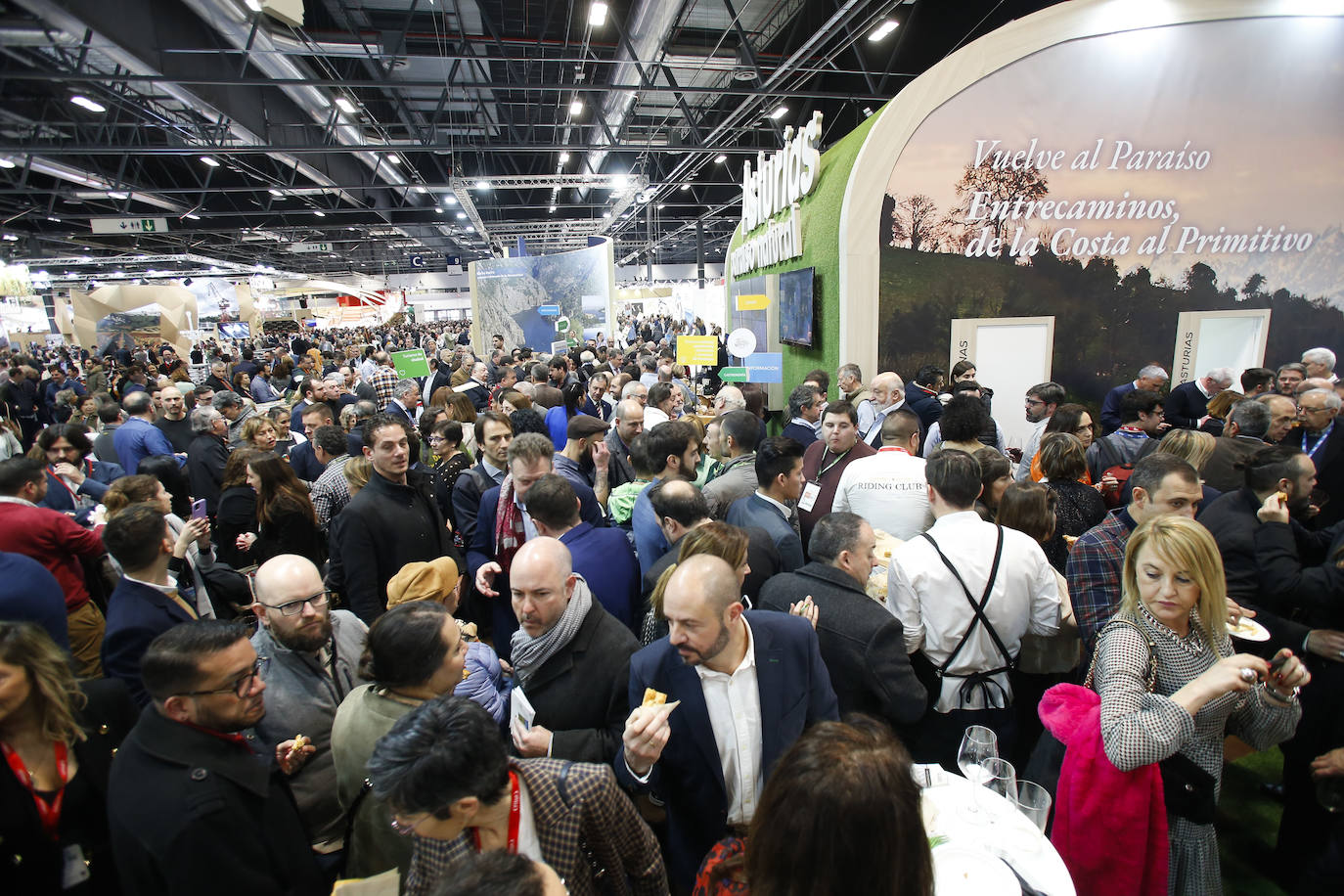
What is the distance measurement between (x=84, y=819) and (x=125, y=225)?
1777 centimetres

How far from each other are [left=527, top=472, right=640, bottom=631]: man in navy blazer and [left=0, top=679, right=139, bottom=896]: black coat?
60.6 inches

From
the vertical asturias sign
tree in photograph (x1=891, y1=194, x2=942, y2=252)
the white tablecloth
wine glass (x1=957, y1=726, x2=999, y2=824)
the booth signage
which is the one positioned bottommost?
the white tablecloth

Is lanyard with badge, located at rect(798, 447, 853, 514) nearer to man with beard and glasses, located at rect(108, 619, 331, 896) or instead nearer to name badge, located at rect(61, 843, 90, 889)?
man with beard and glasses, located at rect(108, 619, 331, 896)

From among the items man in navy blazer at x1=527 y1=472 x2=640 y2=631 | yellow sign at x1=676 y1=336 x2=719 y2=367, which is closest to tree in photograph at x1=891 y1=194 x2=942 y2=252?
yellow sign at x1=676 y1=336 x2=719 y2=367

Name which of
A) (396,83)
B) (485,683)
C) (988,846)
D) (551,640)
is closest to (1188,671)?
(988,846)

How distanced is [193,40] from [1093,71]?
1118 centimetres

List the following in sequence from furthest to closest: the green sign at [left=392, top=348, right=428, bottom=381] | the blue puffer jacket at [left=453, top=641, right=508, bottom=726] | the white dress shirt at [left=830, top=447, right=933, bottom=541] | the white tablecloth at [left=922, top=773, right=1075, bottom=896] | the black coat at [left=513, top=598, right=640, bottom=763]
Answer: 1. the green sign at [left=392, top=348, right=428, bottom=381]
2. the white dress shirt at [left=830, top=447, right=933, bottom=541]
3. the blue puffer jacket at [left=453, top=641, right=508, bottom=726]
4. the black coat at [left=513, top=598, right=640, bottom=763]
5. the white tablecloth at [left=922, top=773, right=1075, bottom=896]

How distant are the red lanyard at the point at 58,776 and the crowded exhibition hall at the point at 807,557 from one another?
0.04ft

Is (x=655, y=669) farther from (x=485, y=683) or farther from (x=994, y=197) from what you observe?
(x=994, y=197)

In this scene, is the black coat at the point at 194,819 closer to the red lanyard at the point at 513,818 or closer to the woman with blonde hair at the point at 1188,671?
the red lanyard at the point at 513,818

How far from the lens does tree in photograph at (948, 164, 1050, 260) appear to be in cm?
689

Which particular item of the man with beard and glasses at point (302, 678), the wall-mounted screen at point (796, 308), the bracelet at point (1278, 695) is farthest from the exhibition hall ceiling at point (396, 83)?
the bracelet at point (1278, 695)

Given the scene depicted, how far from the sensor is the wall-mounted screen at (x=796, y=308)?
26.3 ft

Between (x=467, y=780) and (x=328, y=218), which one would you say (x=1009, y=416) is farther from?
(x=328, y=218)
